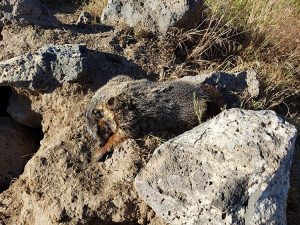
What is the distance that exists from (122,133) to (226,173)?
0.99 m

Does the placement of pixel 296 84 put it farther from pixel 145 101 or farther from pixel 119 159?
pixel 119 159

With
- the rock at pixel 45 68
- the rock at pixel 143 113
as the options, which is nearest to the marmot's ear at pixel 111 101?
the rock at pixel 143 113

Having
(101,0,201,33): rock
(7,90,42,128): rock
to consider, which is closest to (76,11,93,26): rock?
(101,0,201,33): rock

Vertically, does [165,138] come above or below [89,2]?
below

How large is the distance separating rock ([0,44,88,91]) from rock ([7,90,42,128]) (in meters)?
0.29

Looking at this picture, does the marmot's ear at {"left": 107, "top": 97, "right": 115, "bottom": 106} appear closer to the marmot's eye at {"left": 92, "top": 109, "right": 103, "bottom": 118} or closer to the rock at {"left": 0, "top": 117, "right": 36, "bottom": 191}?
the marmot's eye at {"left": 92, "top": 109, "right": 103, "bottom": 118}

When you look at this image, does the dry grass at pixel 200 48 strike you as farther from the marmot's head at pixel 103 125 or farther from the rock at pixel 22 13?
the rock at pixel 22 13

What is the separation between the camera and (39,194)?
3805mm

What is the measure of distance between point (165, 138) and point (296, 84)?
1.95 meters

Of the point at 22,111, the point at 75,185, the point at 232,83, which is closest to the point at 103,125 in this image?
the point at 75,185

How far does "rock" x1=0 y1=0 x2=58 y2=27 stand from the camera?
15.8ft

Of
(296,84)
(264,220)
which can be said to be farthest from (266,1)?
(264,220)

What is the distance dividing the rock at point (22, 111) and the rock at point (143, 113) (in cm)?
82

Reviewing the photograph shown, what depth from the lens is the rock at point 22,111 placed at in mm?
4531
